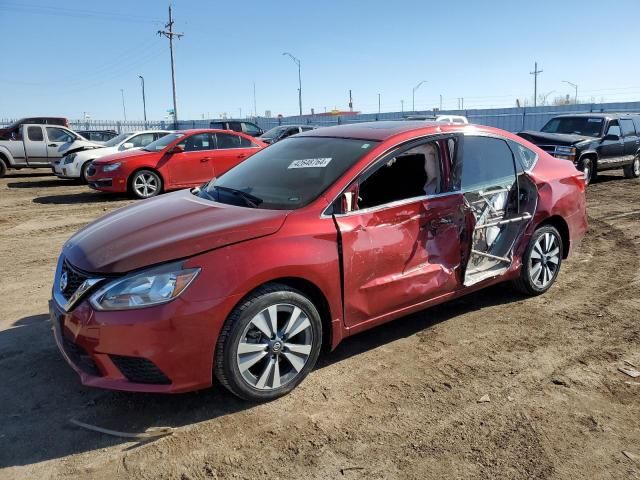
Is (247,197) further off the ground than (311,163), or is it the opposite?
(311,163)

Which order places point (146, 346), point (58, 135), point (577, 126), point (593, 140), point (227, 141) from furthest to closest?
point (58, 135)
point (577, 126)
point (593, 140)
point (227, 141)
point (146, 346)

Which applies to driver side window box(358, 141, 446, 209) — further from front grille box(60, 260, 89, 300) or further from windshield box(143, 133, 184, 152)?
windshield box(143, 133, 184, 152)

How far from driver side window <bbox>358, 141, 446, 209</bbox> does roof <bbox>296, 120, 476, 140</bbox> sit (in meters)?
0.15

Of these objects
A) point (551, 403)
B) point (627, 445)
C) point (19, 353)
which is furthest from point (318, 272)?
point (19, 353)

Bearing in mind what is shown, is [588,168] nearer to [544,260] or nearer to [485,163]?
[544,260]

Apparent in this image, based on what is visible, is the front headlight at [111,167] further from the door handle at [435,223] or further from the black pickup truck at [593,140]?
the black pickup truck at [593,140]

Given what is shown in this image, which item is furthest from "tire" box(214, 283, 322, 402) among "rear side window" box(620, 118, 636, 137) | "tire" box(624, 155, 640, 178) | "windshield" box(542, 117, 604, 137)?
"tire" box(624, 155, 640, 178)

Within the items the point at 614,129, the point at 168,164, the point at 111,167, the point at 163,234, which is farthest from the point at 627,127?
the point at 163,234

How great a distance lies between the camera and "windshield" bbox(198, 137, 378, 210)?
3674 millimetres

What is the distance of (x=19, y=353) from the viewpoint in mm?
3969

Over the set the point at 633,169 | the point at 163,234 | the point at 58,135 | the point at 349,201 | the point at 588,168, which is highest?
the point at 58,135

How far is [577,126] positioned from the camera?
531 inches

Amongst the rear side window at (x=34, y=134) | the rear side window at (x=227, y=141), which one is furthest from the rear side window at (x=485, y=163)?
the rear side window at (x=34, y=134)

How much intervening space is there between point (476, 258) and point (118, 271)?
2.87 meters
